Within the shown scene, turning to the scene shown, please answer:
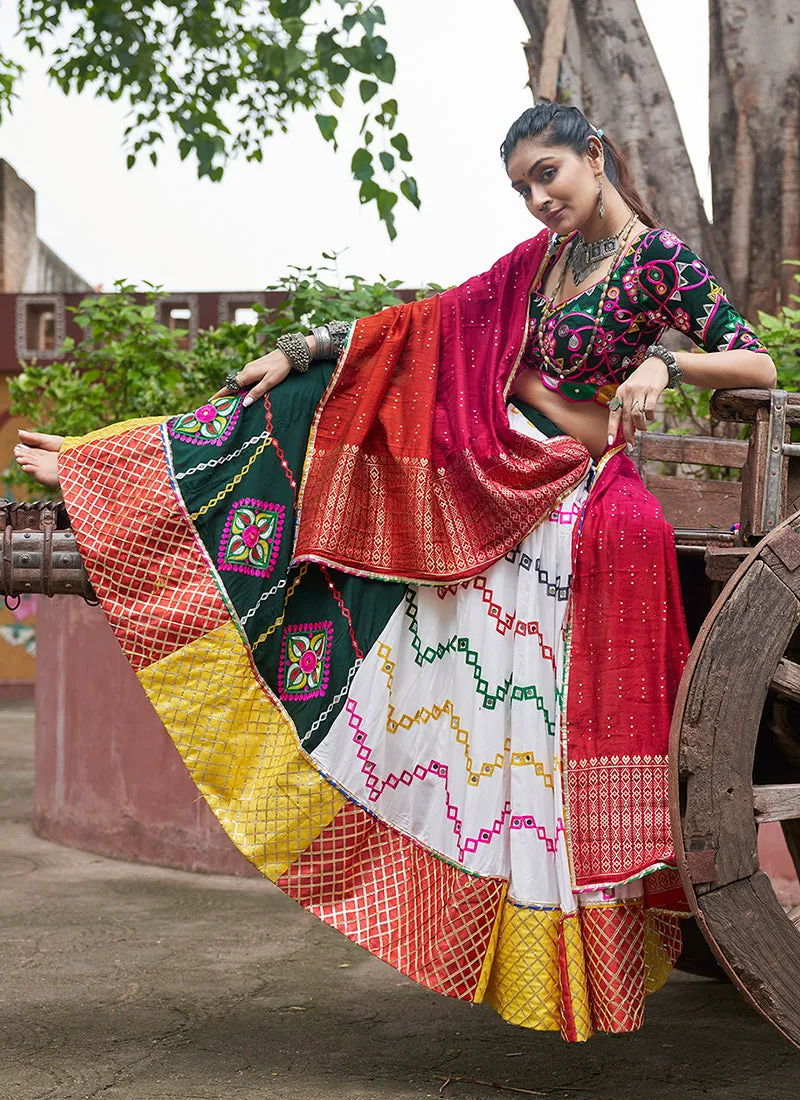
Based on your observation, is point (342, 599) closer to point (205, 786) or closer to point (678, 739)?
point (205, 786)

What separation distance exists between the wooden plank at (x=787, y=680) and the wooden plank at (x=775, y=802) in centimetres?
17

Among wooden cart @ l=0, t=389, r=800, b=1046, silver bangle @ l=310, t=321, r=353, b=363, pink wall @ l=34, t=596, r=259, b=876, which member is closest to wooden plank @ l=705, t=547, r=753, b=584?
wooden cart @ l=0, t=389, r=800, b=1046

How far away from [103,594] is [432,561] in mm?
651

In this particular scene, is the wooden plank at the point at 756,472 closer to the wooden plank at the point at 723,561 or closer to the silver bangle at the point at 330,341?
the wooden plank at the point at 723,561

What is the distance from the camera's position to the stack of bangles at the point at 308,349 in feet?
8.09

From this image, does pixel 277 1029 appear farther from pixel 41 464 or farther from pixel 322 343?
pixel 322 343

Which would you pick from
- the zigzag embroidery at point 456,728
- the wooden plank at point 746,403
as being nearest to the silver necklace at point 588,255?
the wooden plank at point 746,403

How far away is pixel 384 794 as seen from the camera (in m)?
2.40

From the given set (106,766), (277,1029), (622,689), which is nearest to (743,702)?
(622,689)

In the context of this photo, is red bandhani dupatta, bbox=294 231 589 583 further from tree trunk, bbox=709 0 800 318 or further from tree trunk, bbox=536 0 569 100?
tree trunk, bbox=709 0 800 318

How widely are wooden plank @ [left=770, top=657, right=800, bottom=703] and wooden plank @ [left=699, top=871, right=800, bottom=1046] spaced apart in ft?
1.13

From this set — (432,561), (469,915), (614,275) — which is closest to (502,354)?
(614,275)

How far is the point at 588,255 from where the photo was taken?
2539 millimetres

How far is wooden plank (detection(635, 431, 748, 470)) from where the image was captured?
9.24 feet
